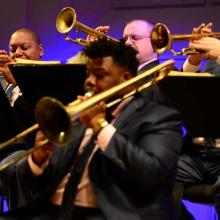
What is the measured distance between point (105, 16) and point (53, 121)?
3090 mm

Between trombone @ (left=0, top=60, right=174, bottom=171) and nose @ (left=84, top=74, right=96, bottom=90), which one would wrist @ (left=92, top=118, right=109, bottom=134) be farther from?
nose @ (left=84, top=74, right=96, bottom=90)

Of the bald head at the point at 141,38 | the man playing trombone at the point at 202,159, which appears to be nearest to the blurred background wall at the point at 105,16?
the bald head at the point at 141,38

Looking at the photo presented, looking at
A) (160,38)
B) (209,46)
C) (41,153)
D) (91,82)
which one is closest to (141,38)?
(160,38)

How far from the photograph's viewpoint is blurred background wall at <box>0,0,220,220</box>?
4.29m

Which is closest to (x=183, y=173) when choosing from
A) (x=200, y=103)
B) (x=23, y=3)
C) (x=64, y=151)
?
(x=200, y=103)

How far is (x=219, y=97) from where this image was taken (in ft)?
7.36

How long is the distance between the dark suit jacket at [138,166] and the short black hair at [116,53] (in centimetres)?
16

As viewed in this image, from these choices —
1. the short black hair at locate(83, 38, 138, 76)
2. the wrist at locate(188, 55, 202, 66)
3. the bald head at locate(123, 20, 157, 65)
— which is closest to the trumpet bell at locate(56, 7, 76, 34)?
the bald head at locate(123, 20, 157, 65)

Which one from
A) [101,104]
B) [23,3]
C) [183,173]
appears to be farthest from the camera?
[23,3]

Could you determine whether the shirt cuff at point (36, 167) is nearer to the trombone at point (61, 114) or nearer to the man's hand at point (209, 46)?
the trombone at point (61, 114)

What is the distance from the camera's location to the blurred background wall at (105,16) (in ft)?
14.1

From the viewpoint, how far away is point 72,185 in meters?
1.93

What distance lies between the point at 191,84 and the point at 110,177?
67cm

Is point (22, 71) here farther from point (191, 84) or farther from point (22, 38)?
point (22, 38)
